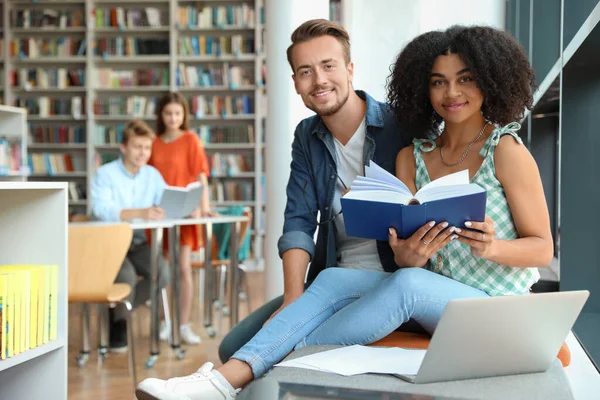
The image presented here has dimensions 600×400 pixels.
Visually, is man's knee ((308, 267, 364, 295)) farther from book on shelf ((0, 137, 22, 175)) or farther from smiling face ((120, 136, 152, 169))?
book on shelf ((0, 137, 22, 175))

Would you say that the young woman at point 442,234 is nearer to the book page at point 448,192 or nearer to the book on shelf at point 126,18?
the book page at point 448,192

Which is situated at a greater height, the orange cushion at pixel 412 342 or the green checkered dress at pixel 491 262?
the green checkered dress at pixel 491 262

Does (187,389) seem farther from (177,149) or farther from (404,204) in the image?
(177,149)

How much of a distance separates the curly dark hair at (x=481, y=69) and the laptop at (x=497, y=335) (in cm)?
61

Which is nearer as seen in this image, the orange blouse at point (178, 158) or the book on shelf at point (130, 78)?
the orange blouse at point (178, 158)

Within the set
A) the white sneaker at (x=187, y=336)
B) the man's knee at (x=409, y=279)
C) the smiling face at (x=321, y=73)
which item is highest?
the smiling face at (x=321, y=73)

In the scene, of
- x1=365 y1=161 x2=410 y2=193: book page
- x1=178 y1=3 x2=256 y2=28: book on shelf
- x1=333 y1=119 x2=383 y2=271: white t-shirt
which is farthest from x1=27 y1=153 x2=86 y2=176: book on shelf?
x1=365 y1=161 x2=410 y2=193: book page

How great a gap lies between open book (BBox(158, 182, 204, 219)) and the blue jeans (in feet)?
7.33

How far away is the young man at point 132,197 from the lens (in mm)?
3867

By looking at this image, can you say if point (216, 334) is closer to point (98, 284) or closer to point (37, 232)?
point (98, 284)

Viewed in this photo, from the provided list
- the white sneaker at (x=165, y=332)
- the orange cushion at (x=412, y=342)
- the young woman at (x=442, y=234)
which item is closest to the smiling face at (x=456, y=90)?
the young woman at (x=442, y=234)

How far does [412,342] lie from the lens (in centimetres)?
156

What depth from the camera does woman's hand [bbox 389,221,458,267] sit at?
1.44 meters

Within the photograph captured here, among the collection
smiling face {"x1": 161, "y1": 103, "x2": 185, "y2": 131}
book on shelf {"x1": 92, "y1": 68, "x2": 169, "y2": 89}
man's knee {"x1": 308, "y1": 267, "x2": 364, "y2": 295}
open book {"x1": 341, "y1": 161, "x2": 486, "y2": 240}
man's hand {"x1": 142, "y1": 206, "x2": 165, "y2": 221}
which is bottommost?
man's knee {"x1": 308, "y1": 267, "x2": 364, "y2": 295}
